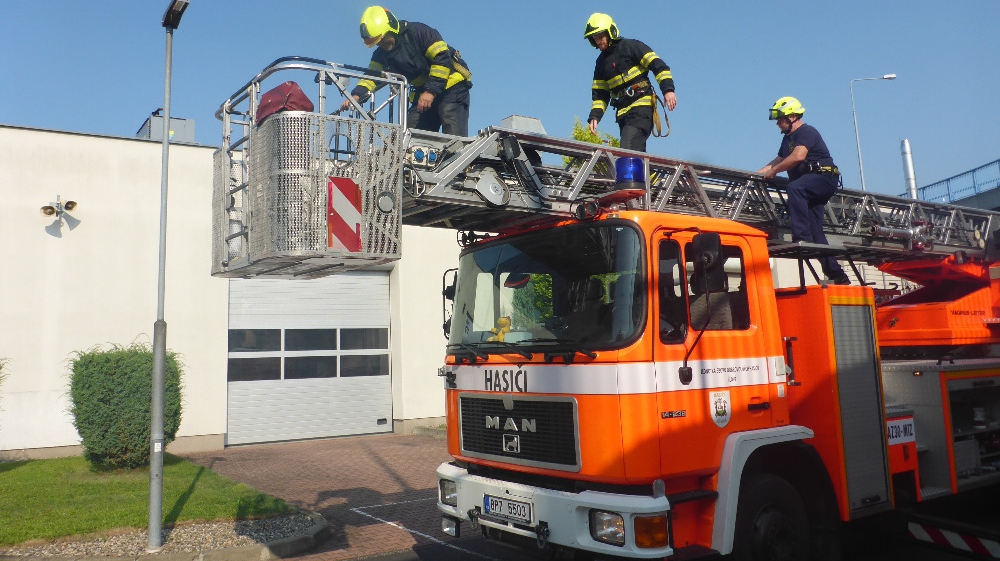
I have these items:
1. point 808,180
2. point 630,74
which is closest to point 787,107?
point 808,180

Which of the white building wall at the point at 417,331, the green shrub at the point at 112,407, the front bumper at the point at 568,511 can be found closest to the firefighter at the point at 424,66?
the front bumper at the point at 568,511

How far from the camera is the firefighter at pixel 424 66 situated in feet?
20.4

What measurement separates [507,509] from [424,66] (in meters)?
3.86

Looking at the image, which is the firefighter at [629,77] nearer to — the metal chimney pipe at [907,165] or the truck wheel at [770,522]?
the truck wheel at [770,522]

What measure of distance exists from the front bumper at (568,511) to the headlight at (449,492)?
0.25 meters

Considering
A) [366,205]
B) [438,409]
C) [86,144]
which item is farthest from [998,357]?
[86,144]

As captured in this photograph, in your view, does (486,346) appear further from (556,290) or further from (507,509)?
(507,509)

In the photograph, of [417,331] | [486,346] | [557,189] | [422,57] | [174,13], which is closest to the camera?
[486,346]

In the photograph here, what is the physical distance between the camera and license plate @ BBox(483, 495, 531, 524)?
174 inches

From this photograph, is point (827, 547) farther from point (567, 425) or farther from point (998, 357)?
point (998, 357)

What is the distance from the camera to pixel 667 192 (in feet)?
17.8

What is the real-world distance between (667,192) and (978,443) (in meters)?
3.51

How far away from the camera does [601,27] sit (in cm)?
638

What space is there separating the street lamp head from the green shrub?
559cm
